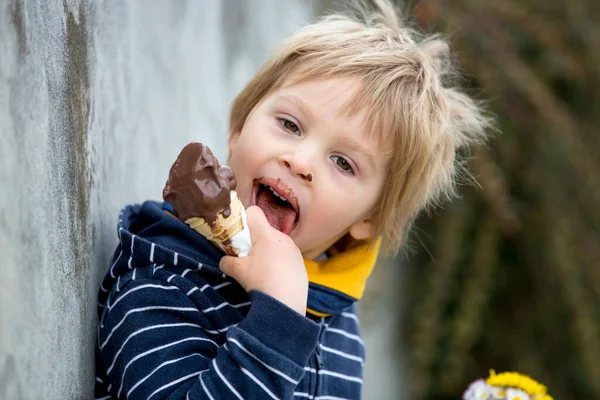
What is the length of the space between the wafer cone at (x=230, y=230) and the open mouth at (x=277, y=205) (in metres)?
0.11

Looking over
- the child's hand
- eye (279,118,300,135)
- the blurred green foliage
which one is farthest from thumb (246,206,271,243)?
the blurred green foliage

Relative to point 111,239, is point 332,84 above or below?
above

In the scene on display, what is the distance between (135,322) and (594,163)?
7.33 ft

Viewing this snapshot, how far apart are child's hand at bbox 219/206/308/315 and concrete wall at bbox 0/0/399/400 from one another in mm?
222

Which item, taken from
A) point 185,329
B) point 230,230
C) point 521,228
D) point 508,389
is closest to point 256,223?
point 230,230

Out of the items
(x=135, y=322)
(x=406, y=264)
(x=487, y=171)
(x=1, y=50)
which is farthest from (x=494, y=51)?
(x=1, y=50)

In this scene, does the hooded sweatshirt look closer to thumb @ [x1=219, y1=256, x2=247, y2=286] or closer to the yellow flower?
thumb @ [x1=219, y1=256, x2=247, y2=286]

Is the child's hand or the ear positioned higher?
the child's hand

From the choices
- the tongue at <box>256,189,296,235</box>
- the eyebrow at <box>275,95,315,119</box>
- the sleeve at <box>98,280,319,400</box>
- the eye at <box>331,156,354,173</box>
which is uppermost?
the eyebrow at <box>275,95,315,119</box>

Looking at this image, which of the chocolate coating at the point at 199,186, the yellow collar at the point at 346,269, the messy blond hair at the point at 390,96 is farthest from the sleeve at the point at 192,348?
the messy blond hair at the point at 390,96

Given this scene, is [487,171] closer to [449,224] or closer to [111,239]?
[449,224]

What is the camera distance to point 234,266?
115 cm

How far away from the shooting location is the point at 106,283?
1.21 meters

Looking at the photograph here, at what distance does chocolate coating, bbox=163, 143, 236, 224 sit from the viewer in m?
1.08
